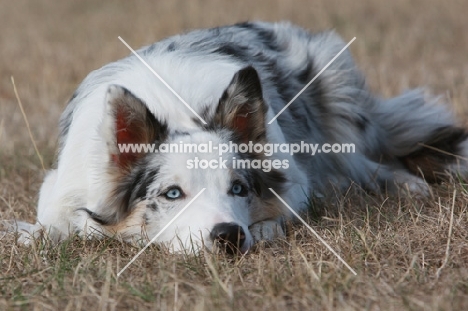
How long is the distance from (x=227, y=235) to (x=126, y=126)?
37.6 inches

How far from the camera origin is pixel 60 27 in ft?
44.9

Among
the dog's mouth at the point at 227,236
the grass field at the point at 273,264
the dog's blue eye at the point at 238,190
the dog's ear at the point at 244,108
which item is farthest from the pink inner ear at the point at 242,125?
the dog's mouth at the point at 227,236

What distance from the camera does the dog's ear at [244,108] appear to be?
15.4 feet

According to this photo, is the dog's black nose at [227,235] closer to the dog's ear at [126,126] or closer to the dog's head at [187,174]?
the dog's head at [187,174]

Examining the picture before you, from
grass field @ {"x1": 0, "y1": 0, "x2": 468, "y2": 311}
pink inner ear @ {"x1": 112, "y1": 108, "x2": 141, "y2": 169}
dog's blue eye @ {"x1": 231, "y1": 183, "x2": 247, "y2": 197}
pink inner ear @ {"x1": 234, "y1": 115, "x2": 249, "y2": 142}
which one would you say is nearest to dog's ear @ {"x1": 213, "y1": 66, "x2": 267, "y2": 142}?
pink inner ear @ {"x1": 234, "y1": 115, "x2": 249, "y2": 142}

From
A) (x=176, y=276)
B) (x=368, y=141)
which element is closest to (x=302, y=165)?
(x=368, y=141)

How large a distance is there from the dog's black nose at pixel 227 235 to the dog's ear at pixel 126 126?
2.63 feet

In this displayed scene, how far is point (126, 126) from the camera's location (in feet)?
15.2

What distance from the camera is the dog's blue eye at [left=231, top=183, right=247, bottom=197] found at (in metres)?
4.61

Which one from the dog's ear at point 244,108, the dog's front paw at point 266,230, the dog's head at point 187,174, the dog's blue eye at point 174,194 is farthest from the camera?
the dog's front paw at point 266,230

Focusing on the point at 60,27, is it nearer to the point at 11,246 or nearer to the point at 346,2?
the point at 346,2

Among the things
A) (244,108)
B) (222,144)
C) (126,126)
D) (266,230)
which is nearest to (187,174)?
(222,144)

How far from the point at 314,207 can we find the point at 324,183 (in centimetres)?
89

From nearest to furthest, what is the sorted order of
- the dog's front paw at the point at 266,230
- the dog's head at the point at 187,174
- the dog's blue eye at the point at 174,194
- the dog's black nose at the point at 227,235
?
the dog's black nose at the point at 227,235 → the dog's head at the point at 187,174 → the dog's blue eye at the point at 174,194 → the dog's front paw at the point at 266,230
